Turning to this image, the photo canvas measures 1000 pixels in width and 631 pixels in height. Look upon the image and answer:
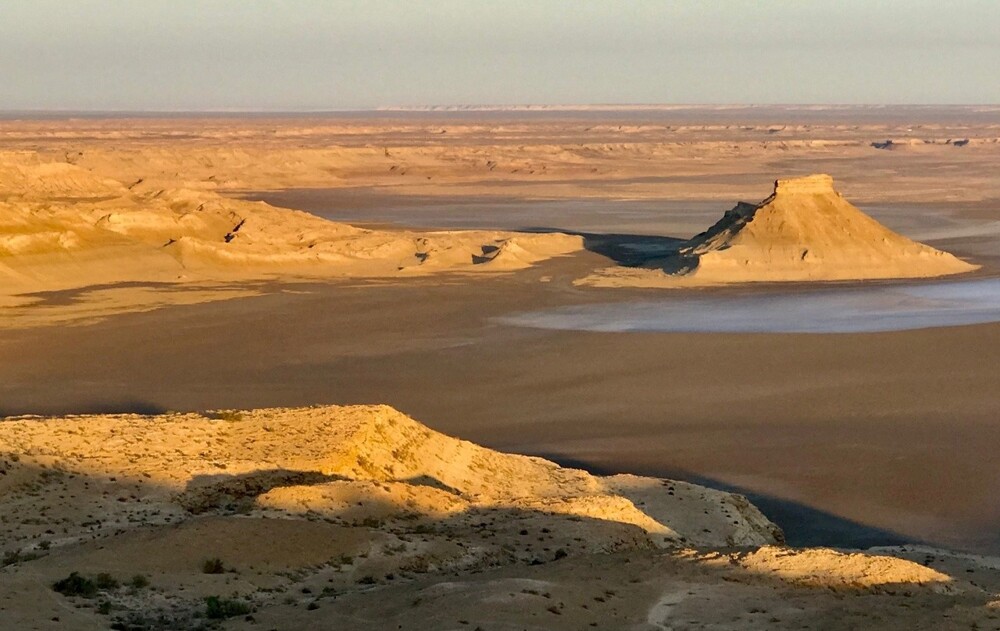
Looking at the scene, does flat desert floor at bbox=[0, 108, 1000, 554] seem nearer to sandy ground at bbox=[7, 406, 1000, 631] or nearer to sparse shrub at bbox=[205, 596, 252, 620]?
sandy ground at bbox=[7, 406, 1000, 631]

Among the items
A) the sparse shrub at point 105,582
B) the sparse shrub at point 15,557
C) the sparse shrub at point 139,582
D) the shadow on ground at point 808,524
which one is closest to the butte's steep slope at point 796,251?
the shadow on ground at point 808,524

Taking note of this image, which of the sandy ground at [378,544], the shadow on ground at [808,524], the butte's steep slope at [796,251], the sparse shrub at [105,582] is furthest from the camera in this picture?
the butte's steep slope at [796,251]

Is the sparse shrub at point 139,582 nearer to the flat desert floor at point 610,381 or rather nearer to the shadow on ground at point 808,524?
the shadow on ground at point 808,524

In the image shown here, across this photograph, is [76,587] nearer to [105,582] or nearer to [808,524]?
[105,582]

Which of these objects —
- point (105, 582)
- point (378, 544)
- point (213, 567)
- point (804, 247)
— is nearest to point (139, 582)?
point (105, 582)

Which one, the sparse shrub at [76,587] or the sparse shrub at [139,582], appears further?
the sparse shrub at [139,582]

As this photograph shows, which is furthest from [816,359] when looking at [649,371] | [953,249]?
[953,249]
